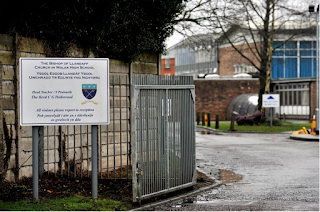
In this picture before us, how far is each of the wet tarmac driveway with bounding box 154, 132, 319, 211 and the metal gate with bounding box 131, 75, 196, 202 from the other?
0.47 metres

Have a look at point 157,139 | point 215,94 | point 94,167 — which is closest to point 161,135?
point 157,139

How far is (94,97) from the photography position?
907 cm

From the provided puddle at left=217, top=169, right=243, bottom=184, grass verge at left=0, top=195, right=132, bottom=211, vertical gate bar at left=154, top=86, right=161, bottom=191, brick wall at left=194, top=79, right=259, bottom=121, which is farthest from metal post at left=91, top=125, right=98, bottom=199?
brick wall at left=194, top=79, right=259, bottom=121

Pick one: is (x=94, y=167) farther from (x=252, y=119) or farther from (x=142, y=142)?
(x=252, y=119)

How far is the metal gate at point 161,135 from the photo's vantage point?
29.6 ft

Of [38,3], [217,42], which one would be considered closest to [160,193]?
[38,3]

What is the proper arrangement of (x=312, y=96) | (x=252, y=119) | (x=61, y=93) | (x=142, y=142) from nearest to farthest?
(x=61, y=93), (x=142, y=142), (x=252, y=119), (x=312, y=96)

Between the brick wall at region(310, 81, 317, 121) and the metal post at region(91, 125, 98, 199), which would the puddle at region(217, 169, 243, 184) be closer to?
the metal post at region(91, 125, 98, 199)

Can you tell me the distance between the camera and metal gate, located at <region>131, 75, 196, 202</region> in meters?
9.03

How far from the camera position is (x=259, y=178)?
12.7m

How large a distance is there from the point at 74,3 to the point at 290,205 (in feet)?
17.7

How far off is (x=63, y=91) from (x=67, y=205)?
1708 millimetres

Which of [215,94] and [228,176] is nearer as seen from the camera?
[228,176]

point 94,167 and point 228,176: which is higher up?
point 94,167
